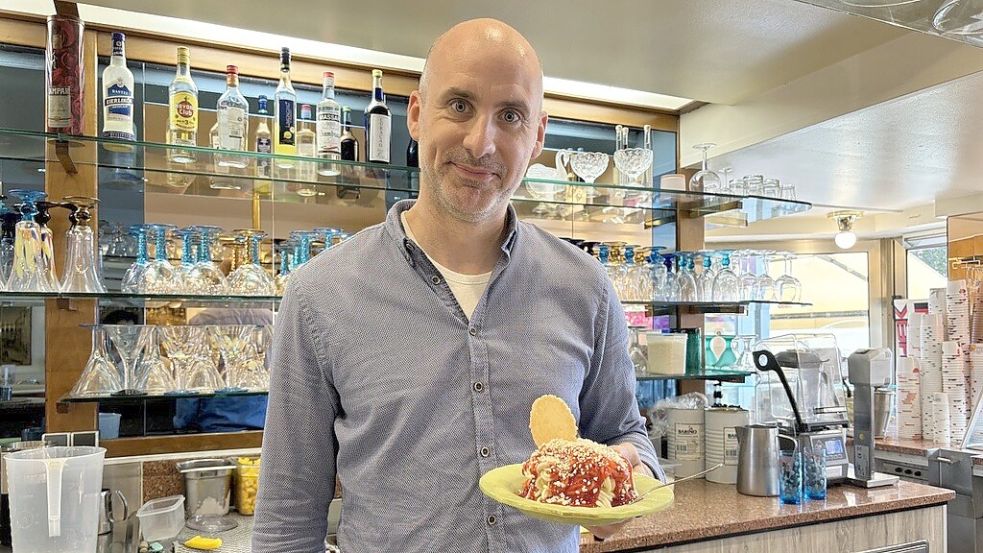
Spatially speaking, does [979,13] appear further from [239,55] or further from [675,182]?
[239,55]

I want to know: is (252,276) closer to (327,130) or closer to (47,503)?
(327,130)

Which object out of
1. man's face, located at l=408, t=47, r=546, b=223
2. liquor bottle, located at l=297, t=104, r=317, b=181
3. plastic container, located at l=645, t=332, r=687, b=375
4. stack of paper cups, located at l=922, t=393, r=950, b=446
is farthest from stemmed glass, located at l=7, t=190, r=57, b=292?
stack of paper cups, located at l=922, t=393, r=950, b=446

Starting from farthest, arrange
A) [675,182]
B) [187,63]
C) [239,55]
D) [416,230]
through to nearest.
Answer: [675,182] → [239,55] → [187,63] → [416,230]

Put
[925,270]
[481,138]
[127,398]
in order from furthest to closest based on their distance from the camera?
1. [925,270]
2. [127,398]
3. [481,138]

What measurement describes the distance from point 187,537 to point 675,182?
6.42 ft

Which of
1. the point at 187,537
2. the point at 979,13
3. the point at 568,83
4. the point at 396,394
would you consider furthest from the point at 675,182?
the point at 187,537

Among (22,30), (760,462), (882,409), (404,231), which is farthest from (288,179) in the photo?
(882,409)

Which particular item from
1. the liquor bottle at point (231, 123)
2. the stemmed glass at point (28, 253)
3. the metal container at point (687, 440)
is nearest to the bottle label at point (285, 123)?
the liquor bottle at point (231, 123)

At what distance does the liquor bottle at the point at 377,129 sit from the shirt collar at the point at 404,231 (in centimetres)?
78

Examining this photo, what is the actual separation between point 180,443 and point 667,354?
65.7 inches

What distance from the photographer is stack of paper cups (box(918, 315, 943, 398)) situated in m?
3.67

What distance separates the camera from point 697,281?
266cm

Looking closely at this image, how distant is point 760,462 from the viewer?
2240 mm

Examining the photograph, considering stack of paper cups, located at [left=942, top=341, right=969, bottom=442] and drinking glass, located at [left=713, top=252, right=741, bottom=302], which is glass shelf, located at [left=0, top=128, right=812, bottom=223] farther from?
stack of paper cups, located at [left=942, top=341, right=969, bottom=442]
